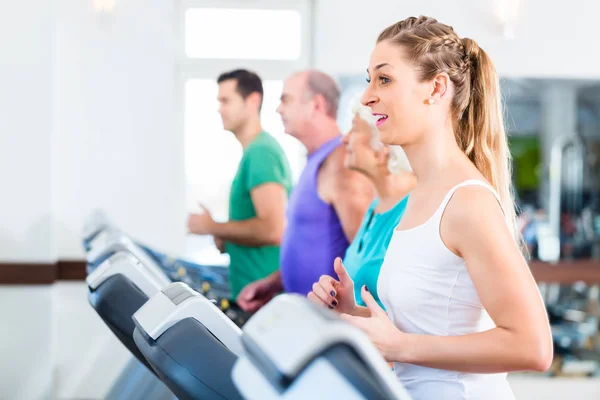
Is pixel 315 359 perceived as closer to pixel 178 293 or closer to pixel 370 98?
pixel 178 293

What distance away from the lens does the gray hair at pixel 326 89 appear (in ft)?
8.97

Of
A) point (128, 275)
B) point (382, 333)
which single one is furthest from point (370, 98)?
point (128, 275)

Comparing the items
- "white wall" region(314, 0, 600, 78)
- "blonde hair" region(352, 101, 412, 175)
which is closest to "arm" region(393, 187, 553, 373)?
"blonde hair" region(352, 101, 412, 175)

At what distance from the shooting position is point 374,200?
6.61 feet

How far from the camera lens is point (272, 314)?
2.41 feet

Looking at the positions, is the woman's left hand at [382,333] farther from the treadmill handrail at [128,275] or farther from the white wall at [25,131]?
the white wall at [25,131]

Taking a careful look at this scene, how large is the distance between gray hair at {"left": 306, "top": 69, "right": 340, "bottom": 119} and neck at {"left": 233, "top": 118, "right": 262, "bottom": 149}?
0.45m

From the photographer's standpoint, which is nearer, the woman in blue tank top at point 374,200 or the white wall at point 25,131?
the woman in blue tank top at point 374,200

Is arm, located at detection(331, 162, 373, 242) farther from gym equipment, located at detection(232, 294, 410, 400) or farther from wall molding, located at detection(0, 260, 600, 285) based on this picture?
wall molding, located at detection(0, 260, 600, 285)

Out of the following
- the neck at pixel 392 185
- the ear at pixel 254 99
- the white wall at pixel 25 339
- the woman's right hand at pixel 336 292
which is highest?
the ear at pixel 254 99

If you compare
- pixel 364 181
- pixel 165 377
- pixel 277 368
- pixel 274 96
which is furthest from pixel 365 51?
pixel 277 368

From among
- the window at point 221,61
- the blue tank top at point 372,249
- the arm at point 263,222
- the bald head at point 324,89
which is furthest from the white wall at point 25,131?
the blue tank top at point 372,249

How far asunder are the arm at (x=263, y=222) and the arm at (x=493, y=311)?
72.7 inches

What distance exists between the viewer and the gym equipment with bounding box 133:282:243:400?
38.4 inches
